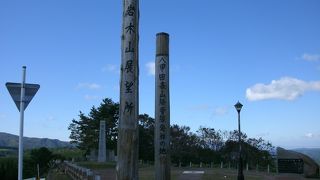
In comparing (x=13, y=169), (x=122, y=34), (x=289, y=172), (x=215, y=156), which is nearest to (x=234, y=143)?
(x=215, y=156)

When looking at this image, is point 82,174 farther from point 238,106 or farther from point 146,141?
point 146,141

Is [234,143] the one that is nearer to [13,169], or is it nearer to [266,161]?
[266,161]

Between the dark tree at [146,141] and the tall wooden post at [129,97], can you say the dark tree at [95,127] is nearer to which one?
the dark tree at [146,141]

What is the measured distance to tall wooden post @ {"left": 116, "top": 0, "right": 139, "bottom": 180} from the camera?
806 centimetres

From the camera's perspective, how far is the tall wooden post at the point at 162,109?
43.7 ft

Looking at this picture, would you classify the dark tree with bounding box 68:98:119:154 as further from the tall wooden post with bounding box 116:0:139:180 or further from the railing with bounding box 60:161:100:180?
the tall wooden post with bounding box 116:0:139:180

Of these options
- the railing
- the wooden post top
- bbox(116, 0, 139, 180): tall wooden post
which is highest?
the wooden post top

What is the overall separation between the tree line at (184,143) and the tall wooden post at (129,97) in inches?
2217

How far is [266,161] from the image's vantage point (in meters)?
65.1

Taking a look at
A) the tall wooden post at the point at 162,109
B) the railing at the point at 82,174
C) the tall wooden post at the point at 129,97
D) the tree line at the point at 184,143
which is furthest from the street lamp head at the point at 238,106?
the tree line at the point at 184,143

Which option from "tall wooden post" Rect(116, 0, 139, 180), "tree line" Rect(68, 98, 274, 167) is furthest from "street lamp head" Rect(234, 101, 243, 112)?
"tree line" Rect(68, 98, 274, 167)

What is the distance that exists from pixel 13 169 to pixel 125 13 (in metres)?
20.1

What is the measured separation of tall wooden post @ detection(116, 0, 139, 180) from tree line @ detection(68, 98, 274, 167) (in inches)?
2217

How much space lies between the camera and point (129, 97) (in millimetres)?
8211
